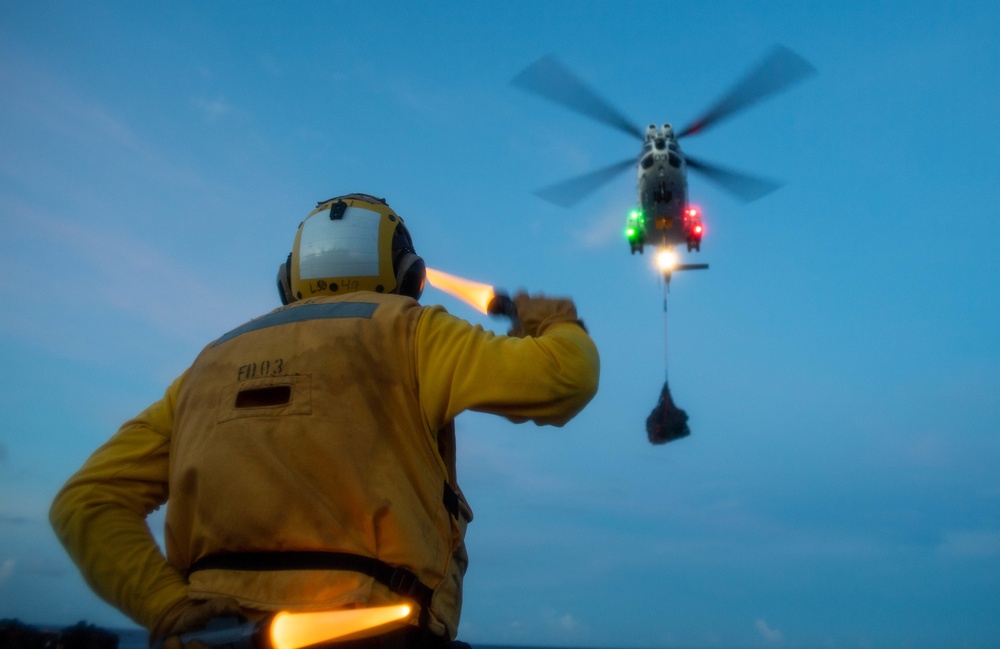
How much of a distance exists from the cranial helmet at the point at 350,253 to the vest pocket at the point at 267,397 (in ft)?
2.31

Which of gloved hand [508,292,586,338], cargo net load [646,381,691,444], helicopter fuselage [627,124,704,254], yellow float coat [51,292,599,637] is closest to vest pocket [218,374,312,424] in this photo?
yellow float coat [51,292,599,637]

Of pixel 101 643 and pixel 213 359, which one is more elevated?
pixel 213 359

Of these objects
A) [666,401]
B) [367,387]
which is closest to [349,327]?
[367,387]

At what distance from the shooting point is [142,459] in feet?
10.0

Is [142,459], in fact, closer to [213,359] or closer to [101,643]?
[213,359]

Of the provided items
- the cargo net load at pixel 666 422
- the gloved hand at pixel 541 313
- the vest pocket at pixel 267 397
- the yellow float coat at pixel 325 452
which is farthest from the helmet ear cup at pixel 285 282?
the cargo net load at pixel 666 422

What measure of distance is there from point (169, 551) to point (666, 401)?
2185 centimetres

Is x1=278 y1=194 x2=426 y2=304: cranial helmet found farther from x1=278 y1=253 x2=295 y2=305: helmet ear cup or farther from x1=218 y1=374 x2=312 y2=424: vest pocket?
x1=218 y1=374 x2=312 y2=424: vest pocket

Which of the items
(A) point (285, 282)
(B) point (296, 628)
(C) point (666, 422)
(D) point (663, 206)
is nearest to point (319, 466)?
(B) point (296, 628)

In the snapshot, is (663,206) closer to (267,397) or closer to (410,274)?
(410,274)

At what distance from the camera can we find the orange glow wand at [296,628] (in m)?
1.96

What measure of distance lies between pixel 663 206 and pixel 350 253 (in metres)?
22.8

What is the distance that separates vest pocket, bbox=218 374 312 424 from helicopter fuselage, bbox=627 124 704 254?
2337 centimetres

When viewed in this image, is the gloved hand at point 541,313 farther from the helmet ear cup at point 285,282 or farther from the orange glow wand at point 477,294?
the helmet ear cup at point 285,282
